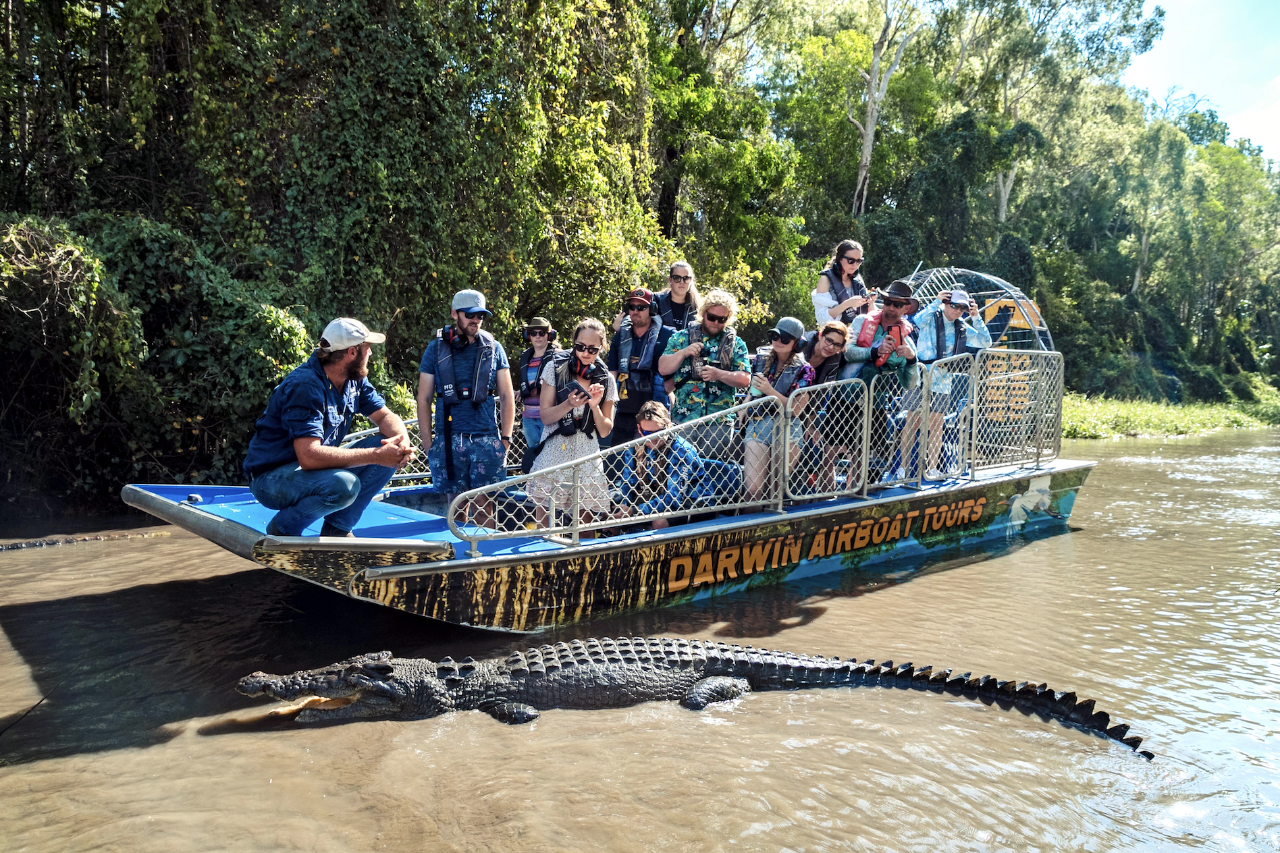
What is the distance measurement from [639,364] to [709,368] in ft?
1.70

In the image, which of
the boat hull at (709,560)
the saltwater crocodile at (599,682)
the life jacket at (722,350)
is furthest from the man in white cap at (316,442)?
the life jacket at (722,350)

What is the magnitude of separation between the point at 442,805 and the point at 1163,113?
4666cm

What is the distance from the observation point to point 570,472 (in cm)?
503

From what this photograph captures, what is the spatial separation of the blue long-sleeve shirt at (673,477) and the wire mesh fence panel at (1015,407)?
10.1 feet

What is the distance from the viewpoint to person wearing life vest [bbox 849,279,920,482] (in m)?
6.20

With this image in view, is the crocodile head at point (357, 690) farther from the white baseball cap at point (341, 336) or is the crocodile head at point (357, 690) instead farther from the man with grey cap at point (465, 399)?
the white baseball cap at point (341, 336)

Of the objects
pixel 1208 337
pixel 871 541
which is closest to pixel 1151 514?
pixel 871 541

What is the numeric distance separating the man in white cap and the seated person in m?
1.59

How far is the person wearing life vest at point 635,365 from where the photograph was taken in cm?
583

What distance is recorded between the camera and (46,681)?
13.6ft

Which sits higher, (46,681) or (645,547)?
(645,547)

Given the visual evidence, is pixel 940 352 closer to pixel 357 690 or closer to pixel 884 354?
pixel 884 354

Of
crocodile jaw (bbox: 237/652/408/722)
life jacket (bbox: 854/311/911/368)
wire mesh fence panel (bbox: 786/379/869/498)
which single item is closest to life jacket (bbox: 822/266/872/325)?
life jacket (bbox: 854/311/911/368)

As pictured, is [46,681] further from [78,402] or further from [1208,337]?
[1208,337]
